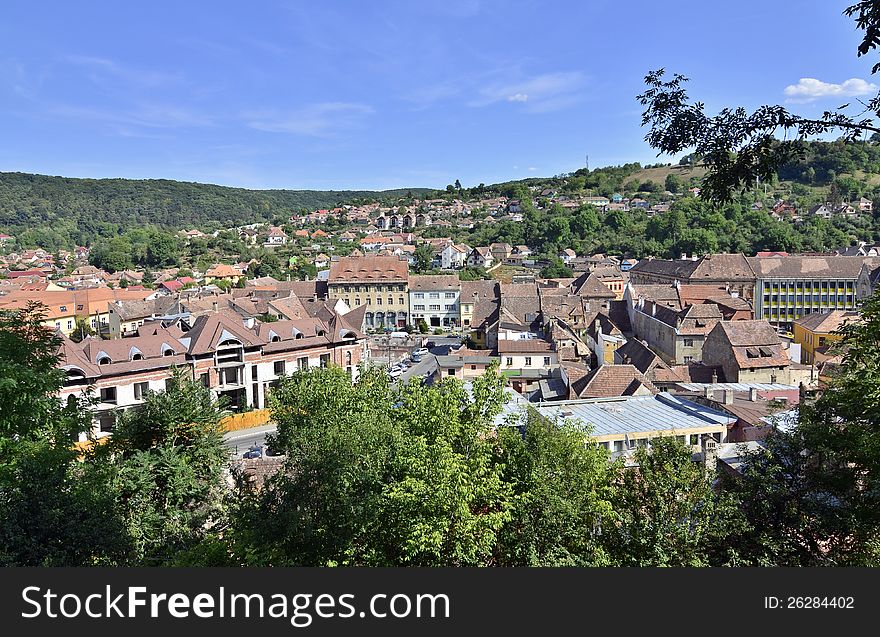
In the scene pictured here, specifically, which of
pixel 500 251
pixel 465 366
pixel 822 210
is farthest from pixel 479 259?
pixel 822 210

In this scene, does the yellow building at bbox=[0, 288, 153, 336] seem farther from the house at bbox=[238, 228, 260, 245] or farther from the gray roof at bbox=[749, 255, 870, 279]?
the gray roof at bbox=[749, 255, 870, 279]

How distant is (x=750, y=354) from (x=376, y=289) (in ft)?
141

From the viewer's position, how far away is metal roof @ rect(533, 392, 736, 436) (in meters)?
20.9

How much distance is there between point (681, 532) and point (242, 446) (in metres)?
24.1

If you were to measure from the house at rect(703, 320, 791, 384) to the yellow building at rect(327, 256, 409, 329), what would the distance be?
38.7m

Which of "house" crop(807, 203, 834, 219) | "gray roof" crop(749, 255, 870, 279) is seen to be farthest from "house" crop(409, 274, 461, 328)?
"house" crop(807, 203, 834, 219)

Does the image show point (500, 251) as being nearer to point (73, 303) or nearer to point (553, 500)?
point (73, 303)

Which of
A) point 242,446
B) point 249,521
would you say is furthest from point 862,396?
point 242,446

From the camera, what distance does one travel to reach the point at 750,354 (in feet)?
106

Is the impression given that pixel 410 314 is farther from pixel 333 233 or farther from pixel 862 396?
pixel 333 233

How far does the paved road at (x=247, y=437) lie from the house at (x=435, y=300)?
3503 cm

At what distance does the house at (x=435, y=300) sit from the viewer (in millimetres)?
65812

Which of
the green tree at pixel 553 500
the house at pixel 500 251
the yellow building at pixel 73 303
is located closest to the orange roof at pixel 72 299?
the yellow building at pixel 73 303

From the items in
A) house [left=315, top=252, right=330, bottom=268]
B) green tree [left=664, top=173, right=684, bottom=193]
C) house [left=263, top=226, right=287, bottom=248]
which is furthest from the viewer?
green tree [left=664, top=173, right=684, bottom=193]
